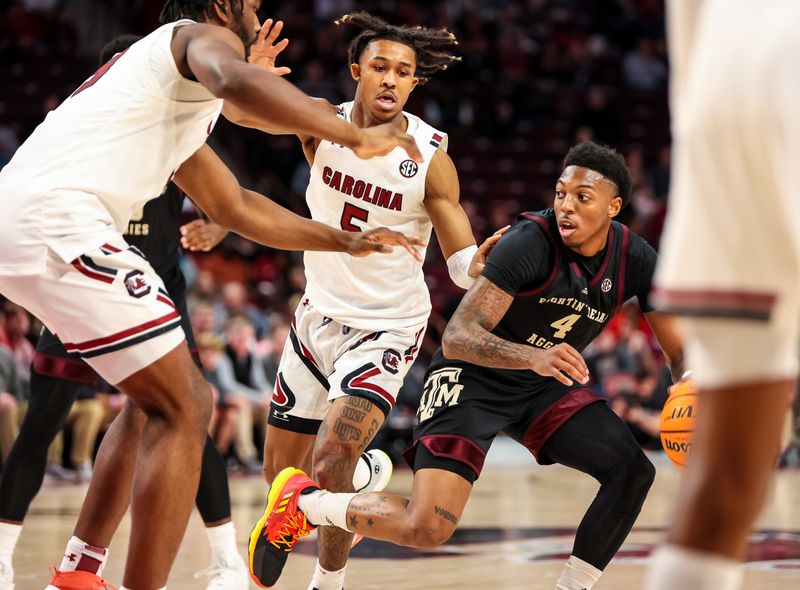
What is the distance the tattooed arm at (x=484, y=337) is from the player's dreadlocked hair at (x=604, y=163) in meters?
0.70

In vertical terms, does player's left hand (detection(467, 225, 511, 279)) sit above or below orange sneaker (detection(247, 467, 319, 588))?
above

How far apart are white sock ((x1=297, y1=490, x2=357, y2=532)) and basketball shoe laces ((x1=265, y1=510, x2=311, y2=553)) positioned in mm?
51

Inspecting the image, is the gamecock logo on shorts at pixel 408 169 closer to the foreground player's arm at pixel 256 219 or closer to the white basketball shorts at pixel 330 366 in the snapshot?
the white basketball shorts at pixel 330 366

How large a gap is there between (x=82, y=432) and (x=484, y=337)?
22.0 feet

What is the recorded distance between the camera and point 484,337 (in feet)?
14.5

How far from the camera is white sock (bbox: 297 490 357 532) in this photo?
452 cm

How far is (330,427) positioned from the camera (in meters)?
4.70

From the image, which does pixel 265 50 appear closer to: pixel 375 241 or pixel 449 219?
pixel 375 241

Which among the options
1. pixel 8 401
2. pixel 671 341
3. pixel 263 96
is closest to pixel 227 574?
pixel 671 341

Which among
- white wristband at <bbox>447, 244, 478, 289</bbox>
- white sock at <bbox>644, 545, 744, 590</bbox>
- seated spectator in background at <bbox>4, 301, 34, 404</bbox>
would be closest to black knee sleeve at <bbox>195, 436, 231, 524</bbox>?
white wristband at <bbox>447, 244, 478, 289</bbox>

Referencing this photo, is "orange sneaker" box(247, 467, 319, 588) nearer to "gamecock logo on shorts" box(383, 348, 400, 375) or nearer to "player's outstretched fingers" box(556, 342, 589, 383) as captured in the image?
"gamecock logo on shorts" box(383, 348, 400, 375)

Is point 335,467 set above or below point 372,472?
above

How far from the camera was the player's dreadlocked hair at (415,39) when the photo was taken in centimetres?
536

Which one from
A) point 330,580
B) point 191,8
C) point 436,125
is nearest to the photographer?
point 191,8
